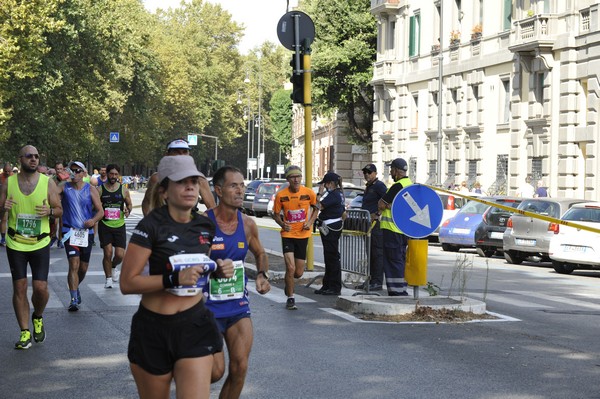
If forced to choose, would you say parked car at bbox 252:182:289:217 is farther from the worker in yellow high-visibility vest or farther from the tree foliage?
the worker in yellow high-visibility vest

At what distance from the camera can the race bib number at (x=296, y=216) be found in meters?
14.7

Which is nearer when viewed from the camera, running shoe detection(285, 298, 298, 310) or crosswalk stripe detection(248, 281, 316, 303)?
running shoe detection(285, 298, 298, 310)

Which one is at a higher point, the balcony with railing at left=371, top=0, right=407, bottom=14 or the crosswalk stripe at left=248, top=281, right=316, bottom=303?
the balcony with railing at left=371, top=0, right=407, bottom=14

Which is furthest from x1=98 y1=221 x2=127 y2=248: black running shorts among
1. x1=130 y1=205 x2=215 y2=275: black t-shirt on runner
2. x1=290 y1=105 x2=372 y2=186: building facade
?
x1=290 y1=105 x2=372 y2=186: building facade

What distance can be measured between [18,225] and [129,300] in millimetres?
4277

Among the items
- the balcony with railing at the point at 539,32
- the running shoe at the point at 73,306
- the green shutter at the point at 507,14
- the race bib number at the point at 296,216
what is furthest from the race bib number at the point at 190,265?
the green shutter at the point at 507,14

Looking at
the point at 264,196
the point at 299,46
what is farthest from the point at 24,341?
the point at 264,196

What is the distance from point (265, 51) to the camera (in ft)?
477

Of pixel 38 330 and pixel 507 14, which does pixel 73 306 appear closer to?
pixel 38 330

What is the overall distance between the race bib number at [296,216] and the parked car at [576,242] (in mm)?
8919

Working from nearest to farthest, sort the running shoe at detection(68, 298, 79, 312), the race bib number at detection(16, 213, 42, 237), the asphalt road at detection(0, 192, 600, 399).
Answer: the asphalt road at detection(0, 192, 600, 399) → the race bib number at detection(16, 213, 42, 237) → the running shoe at detection(68, 298, 79, 312)

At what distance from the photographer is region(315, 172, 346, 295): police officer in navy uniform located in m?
16.2

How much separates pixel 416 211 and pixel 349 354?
3.63m

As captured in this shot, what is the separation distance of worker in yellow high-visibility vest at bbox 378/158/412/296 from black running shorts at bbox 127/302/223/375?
9.64 meters
